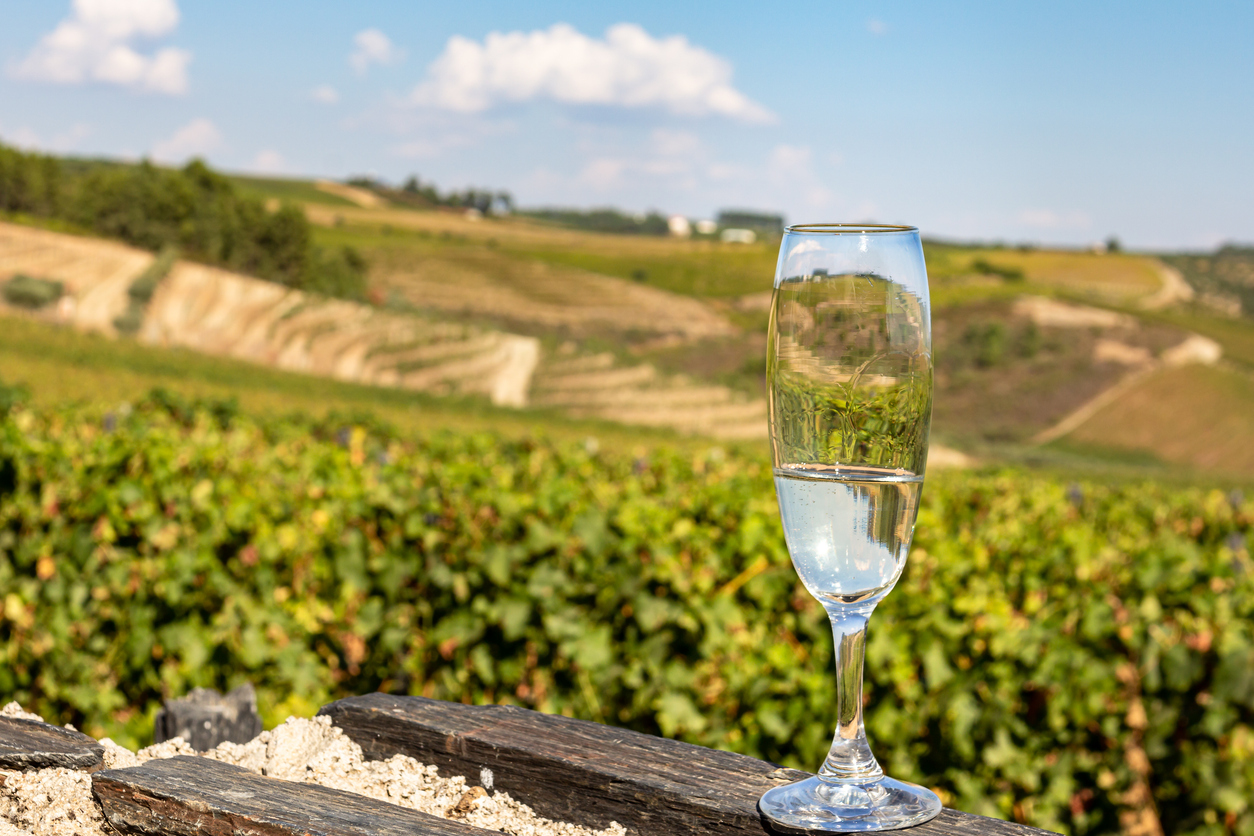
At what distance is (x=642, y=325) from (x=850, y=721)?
81688 mm

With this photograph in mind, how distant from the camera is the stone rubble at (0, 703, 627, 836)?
1.26 m

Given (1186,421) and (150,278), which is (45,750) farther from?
(1186,421)

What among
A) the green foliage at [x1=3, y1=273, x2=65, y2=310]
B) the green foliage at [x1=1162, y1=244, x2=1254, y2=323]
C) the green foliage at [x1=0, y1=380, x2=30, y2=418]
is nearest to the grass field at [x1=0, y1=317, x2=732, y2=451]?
the green foliage at [x1=3, y1=273, x2=65, y2=310]

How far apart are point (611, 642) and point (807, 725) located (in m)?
0.80

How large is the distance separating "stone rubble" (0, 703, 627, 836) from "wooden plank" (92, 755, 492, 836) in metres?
0.09

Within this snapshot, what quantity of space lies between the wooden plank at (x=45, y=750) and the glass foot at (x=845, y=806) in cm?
86

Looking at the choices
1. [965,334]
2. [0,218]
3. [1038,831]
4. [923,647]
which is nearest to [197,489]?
[923,647]

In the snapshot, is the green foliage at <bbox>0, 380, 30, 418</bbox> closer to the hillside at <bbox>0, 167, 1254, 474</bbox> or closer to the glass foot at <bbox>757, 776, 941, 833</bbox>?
the glass foot at <bbox>757, 776, 941, 833</bbox>

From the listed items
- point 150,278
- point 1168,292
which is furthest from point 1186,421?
point 150,278

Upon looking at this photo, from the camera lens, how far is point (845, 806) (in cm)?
116

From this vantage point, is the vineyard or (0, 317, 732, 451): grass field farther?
(0, 317, 732, 451): grass field

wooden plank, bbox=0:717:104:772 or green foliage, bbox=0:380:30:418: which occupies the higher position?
wooden plank, bbox=0:717:104:772

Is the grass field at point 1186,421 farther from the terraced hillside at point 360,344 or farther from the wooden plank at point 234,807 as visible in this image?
the wooden plank at point 234,807

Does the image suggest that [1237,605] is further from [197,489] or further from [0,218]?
[0,218]
